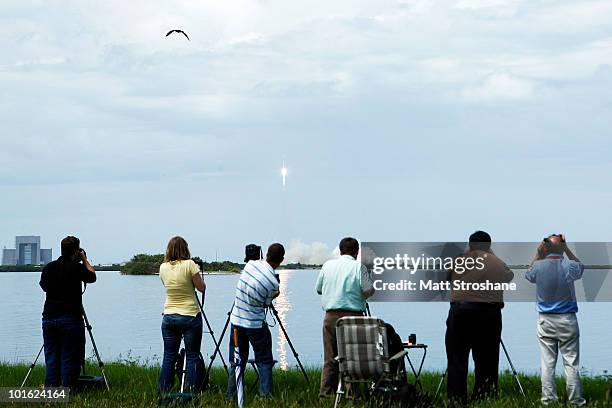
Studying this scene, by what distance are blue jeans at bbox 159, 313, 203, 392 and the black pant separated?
3370mm

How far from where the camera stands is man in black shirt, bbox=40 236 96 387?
44.3ft

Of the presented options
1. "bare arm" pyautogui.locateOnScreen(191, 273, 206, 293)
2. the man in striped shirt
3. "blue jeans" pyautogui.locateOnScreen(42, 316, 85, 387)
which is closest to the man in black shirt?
"blue jeans" pyautogui.locateOnScreen(42, 316, 85, 387)

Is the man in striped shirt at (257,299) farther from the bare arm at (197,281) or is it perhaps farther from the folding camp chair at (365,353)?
the folding camp chair at (365,353)

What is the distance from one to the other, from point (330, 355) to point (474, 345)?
1935 mm

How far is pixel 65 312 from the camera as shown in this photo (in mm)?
13633

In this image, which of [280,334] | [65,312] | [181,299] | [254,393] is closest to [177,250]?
[181,299]

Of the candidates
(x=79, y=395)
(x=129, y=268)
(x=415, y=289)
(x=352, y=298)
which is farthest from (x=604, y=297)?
(x=129, y=268)

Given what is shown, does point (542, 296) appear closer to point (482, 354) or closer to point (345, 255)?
point (482, 354)

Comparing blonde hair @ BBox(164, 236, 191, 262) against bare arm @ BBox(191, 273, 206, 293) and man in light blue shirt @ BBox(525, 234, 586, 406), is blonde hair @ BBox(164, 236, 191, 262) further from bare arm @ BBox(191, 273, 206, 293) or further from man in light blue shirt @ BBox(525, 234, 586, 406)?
man in light blue shirt @ BBox(525, 234, 586, 406)

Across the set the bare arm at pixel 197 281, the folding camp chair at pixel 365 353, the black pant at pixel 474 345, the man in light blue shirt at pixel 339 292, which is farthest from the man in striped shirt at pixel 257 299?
the black pant at pixel 474 345

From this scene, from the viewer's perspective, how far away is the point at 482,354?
1294 cm

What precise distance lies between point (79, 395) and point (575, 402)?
6785 millimetres

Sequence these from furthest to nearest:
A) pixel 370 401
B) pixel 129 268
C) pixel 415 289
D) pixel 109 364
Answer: pixel 129 268 → pixel 109 364 → pixel 415 289 → pixel 370 401

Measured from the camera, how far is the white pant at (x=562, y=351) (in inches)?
493
